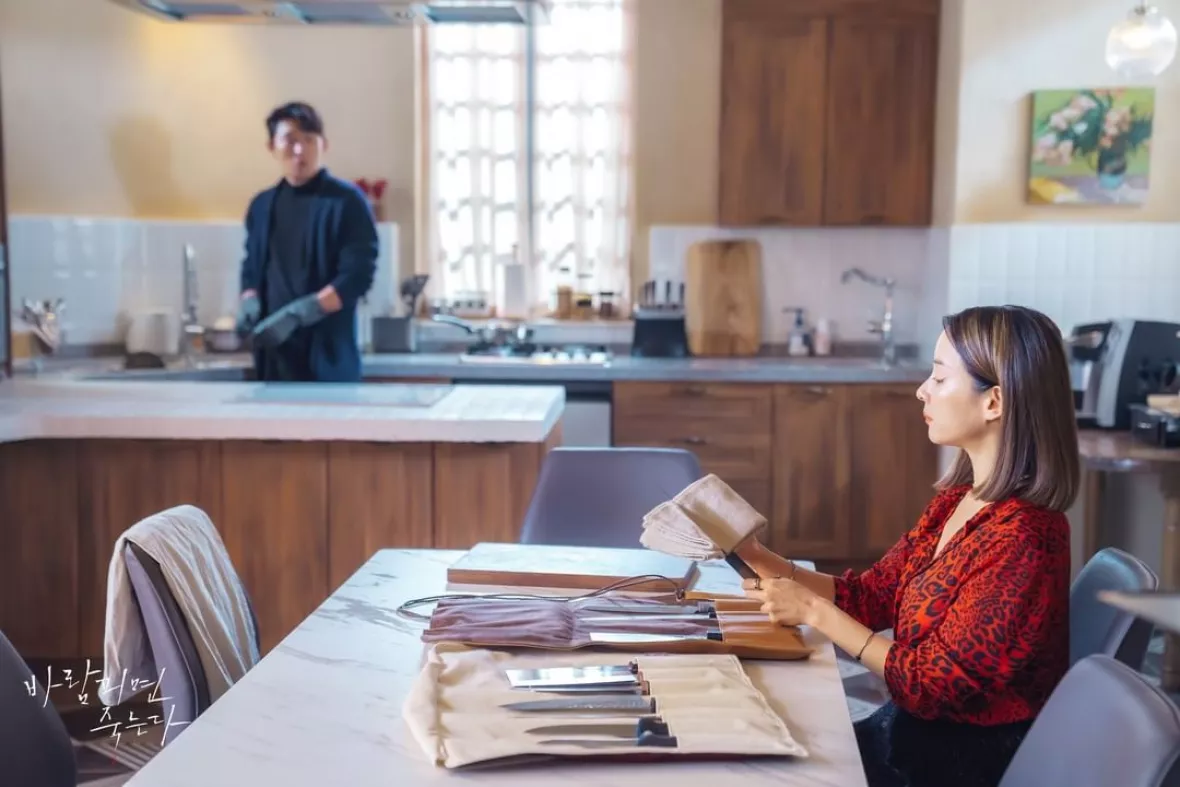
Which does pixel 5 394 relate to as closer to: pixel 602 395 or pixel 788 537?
pixel 602 395

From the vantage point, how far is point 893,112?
4945mm

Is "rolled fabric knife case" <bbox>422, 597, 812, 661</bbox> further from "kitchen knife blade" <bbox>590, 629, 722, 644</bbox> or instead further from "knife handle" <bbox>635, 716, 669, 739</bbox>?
"knife handle" <bbox>635, 716, 669, 739</bbox>

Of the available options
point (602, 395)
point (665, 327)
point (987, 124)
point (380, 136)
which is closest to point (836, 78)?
point (987, 124)

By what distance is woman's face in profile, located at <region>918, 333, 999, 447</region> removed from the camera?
176 cm

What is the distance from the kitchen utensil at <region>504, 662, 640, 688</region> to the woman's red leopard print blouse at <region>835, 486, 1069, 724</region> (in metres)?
0.40

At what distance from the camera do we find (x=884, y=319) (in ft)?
17.4

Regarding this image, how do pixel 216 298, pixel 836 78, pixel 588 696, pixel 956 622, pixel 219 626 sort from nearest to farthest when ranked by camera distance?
pixel 588 696
pixel 956 622
pixel 219 626
pixel 836 78
pixel 216 298

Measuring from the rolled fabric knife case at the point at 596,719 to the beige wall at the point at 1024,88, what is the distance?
3.51m

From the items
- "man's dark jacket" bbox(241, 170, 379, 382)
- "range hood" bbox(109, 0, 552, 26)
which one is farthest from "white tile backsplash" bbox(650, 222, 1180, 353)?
"range hood" bbox(109, 0, 552, 26)

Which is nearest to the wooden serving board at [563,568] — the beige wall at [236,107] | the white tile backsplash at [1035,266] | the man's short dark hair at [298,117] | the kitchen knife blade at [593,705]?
the kitchen knife blade at [593,705]

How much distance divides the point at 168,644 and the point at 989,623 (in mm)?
1179

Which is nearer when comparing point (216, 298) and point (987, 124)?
point (987, 124)

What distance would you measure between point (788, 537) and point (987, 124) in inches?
69.2

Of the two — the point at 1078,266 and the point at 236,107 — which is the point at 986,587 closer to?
the point at 1078,266
